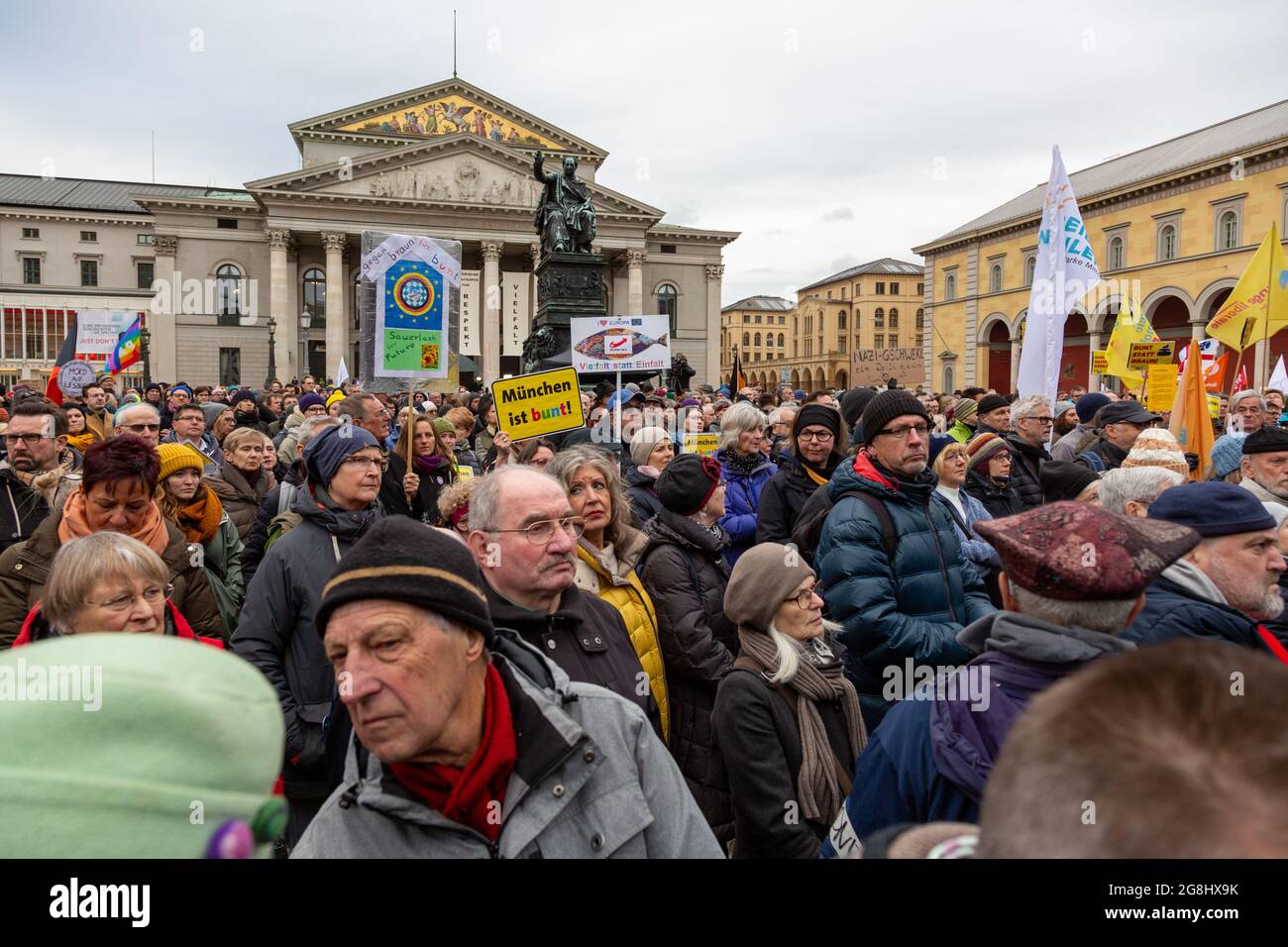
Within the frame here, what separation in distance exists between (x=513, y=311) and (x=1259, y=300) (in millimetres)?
43530

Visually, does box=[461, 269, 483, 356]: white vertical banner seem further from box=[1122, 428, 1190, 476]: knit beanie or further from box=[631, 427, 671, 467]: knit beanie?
box=[1122, 428, 1190, 476]: knit beanie

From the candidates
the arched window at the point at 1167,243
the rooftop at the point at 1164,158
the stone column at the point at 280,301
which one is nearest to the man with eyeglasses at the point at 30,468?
the rooftop at the point at 1164,158

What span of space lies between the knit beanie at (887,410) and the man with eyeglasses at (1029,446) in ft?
7.94

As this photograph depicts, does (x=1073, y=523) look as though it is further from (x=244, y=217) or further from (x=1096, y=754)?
(x=244, y=217)

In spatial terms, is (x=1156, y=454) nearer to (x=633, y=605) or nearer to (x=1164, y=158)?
(x=633, y=605)

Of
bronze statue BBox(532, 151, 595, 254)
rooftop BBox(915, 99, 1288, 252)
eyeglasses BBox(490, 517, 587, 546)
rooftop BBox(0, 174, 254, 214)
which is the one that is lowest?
eyeglasses BBox(490, 517, 587, 546)

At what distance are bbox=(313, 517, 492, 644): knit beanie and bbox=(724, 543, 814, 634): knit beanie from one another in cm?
125

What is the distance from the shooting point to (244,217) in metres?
51.7

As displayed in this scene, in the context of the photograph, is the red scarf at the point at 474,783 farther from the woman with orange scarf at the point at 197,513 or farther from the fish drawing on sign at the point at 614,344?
the fish drawing on sign at the point at 614,344

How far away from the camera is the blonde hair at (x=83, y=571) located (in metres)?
2.70

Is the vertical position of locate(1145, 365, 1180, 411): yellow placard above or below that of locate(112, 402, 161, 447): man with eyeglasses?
above

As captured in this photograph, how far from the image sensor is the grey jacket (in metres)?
1.65

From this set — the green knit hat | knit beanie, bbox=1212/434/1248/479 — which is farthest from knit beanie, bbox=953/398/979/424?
the green knit hat

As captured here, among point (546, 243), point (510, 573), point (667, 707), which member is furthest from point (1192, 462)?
point (546, 243)
